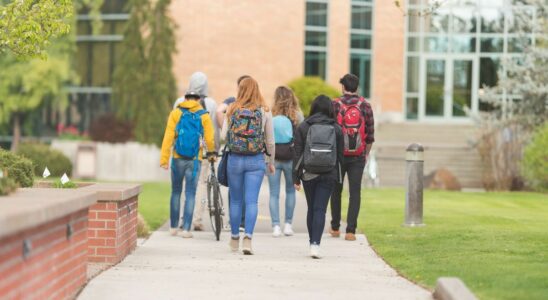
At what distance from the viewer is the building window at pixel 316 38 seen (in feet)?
153

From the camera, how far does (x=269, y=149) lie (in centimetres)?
1355

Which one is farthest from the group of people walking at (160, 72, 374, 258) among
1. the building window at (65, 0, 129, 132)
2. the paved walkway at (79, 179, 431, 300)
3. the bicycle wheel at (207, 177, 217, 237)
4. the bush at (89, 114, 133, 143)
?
the building window at (65, 0, 129, 132)

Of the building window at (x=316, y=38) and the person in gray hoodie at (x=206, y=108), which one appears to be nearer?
the person in gray hoodie at (x=206, y=108)

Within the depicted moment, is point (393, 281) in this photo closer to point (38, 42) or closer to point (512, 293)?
point (512, 293)

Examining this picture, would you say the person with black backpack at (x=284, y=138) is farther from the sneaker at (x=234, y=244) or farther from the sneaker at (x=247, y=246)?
the sneaker at (x=247, y=246)

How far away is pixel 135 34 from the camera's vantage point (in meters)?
40.2

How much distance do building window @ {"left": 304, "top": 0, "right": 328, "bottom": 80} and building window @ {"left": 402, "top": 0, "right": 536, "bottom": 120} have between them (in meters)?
3.07

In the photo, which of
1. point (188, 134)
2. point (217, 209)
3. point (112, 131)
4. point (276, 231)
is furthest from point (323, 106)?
point (112, 131)

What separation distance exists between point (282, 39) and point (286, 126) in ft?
99.7

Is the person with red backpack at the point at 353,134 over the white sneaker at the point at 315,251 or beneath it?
over

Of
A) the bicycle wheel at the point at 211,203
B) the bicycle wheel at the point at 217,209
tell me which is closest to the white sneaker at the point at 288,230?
the bicycle wheel at the point at 211,203

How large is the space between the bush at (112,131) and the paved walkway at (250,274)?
85.2 feet

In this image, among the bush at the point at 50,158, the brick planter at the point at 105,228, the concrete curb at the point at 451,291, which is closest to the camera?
the concrete curb at the point at 451,291

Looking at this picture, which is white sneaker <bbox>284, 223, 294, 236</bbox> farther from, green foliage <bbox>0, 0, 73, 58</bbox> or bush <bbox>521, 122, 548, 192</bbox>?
bush <bbox>521, 122, 548, 192</bbox>
